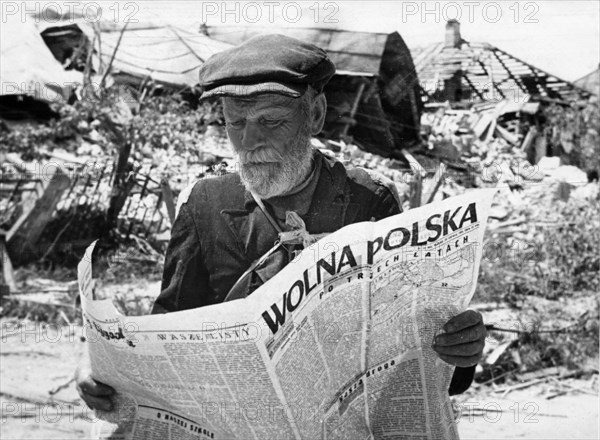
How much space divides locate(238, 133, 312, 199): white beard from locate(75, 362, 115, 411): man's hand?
1.79 ft

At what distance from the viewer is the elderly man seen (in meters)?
1.74

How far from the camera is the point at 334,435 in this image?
58.4 inches

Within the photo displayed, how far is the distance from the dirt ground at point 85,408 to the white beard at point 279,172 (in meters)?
2.07

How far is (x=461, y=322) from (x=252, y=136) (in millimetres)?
608

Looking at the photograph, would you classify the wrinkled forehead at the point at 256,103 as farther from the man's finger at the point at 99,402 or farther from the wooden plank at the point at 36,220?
the wooden plank at the point at 36,220

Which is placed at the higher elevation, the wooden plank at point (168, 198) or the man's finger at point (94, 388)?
the man's finger at point (94, 388)

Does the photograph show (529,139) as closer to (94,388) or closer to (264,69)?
(264,69)

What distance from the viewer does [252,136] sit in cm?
178

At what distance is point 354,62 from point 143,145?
149cm

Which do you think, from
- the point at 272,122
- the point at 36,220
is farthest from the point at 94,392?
the point at 36,220

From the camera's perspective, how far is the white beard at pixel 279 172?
182 centimetres

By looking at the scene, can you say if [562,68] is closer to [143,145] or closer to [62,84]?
[143,145]

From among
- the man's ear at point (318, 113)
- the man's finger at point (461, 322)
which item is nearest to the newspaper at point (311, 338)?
the man's finger at point (461, 322)

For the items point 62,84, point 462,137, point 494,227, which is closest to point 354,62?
point 462,137
